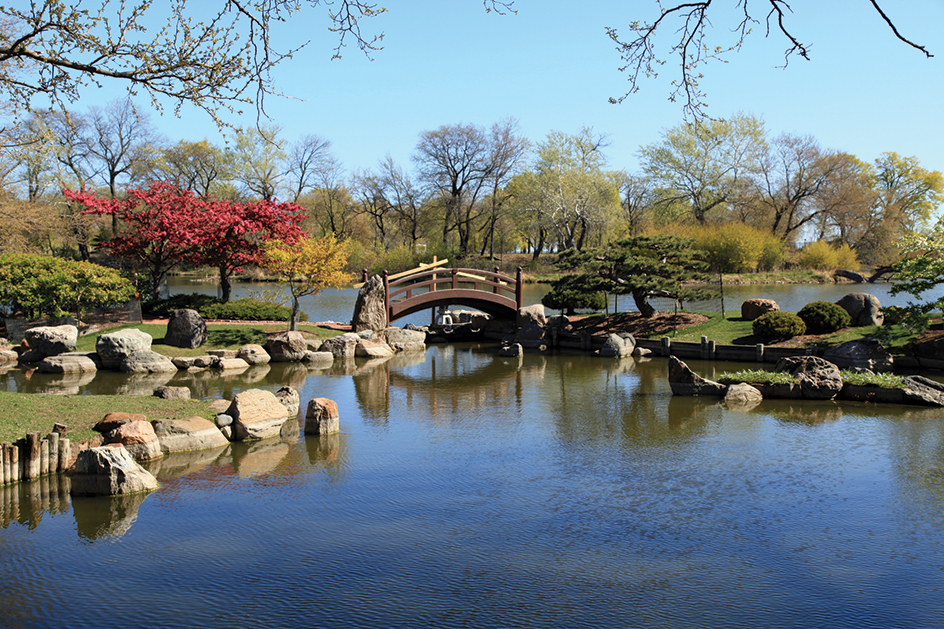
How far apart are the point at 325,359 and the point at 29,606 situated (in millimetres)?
14995

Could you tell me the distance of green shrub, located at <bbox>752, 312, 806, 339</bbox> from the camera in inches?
801

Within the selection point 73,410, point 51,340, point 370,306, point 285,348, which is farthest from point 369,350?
point 73,410

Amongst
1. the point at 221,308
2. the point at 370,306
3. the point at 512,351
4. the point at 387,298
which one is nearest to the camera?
the point at 512,351

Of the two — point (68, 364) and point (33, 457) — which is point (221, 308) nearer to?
point (68, 364)

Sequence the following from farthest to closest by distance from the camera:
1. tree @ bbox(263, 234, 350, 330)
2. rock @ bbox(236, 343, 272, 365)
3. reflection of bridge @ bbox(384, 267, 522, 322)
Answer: reflection of bridge @ bbox(384, 267, 522, 322), tree @ bbox(263, 234, 350, 330), rock @ bbox(236, 343, 272, 365)

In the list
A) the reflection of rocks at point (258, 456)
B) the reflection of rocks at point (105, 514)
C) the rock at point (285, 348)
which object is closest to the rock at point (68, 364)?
the rock at point (285, 348)

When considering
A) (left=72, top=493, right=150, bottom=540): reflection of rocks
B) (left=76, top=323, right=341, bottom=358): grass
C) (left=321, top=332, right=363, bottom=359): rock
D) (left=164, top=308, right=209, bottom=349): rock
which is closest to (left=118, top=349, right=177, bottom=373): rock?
(left=76, top=323, right=341, bottom=358): grass

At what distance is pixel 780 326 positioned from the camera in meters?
20.4

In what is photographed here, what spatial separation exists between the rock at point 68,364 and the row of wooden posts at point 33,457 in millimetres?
9433

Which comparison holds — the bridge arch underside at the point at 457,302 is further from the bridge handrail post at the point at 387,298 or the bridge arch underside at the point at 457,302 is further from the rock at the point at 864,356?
the rock at the point at 864,356

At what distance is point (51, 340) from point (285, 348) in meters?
6.15

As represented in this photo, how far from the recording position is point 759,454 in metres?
10.7

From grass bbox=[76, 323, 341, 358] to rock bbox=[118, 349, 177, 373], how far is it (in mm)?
678

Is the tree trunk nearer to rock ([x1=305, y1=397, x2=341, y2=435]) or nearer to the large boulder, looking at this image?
rock ([x1=305, y1=397, x2=341, y2=435])
